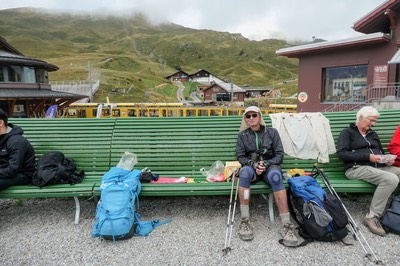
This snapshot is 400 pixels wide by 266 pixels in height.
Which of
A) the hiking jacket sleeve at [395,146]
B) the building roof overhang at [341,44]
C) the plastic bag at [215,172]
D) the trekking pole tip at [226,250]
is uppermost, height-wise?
the building roof overhang at [341,44]

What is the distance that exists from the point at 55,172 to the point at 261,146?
313 cm

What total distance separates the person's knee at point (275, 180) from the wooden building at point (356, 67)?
35.7 ft

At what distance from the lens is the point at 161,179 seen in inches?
181

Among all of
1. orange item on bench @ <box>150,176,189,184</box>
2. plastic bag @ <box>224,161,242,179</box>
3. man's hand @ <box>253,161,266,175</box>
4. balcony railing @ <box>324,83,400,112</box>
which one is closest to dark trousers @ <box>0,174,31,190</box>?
orange item on bench @ <box>150,176,189,184</box>

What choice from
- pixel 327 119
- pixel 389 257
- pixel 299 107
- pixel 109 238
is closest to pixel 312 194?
pixel 389 257

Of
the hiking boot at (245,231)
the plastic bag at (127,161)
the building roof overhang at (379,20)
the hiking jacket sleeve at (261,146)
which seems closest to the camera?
the hiking boot at (245,231)

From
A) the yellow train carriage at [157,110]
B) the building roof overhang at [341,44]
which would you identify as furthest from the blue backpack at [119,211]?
the yellow train carriage at [157,110]

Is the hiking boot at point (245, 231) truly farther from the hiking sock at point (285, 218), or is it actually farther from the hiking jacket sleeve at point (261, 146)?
the hiking jacket sleeve at point (261, 146)

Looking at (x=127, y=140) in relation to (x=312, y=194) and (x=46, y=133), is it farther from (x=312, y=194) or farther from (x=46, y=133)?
(x=312, y=194)

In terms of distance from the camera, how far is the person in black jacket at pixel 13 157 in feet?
13.3

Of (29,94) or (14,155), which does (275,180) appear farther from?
(29,94)

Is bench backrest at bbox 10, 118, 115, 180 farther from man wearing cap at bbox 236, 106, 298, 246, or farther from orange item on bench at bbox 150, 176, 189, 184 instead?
man wearing cap at bbox 236, 106, 298, 246

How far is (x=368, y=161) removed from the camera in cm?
421

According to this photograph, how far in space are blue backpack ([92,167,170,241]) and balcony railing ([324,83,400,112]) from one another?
13.1m
